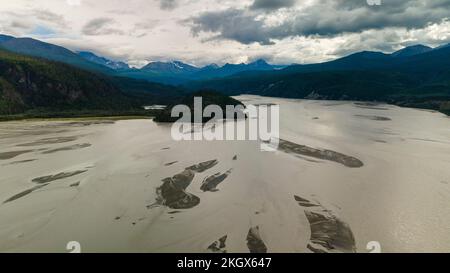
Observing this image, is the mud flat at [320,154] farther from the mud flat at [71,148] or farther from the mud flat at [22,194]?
the mud flat at [22,194]

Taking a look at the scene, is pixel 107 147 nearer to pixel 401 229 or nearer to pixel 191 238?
pixel 191 238

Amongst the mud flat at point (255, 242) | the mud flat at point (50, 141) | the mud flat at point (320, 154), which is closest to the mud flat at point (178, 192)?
the mud flat at point (255, 242)

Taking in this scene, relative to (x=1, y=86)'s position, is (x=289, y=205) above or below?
below

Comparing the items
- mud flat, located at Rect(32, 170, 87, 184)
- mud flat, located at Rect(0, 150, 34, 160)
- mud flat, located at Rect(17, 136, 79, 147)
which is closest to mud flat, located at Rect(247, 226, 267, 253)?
mud flat, located at Rect(32, 170, 87, 184)

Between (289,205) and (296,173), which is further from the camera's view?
(296,173)

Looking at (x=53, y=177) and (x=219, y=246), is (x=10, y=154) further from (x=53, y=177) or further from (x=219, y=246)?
(x=219, y=246)

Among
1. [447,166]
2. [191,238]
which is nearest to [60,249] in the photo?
[191,238]
